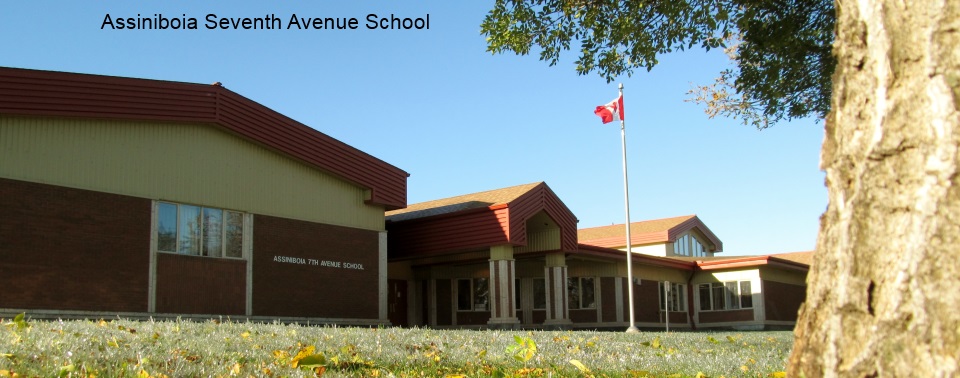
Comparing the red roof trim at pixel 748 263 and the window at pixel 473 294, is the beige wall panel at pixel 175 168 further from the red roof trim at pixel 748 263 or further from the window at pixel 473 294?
the red roof trim at pixel 748 263

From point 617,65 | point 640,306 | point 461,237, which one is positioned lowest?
point 640,306

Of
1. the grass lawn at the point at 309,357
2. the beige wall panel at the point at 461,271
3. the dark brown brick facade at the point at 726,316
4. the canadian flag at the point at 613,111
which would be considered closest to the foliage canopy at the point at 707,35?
the grass lawn at the point at 309,357

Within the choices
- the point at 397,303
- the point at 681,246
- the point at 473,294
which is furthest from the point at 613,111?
the point at 681,246

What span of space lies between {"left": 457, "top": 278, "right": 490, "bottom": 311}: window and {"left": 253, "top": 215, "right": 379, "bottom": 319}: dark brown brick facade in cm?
971

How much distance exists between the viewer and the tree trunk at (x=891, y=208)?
2.73 metres

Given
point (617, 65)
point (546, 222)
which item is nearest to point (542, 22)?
point (617, 65)

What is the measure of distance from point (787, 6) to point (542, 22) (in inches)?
146

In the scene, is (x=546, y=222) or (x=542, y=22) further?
(x=546, y=222)

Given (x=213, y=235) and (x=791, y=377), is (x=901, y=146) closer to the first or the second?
(x=791, y=377)

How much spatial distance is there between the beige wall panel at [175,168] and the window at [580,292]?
13351 millimetres

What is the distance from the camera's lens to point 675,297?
42031 mm

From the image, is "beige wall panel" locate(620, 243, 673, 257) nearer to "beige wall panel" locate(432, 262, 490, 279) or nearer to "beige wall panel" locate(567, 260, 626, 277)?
"beige wall panel" locate(567, 260, 626, 277)

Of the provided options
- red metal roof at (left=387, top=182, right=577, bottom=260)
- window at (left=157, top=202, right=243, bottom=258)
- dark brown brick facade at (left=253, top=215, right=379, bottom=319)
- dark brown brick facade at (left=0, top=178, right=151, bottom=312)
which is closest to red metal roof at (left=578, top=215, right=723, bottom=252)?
red metal roof at (left=387, top=182, right=577, bottom=260)

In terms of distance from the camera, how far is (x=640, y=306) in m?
38.1
